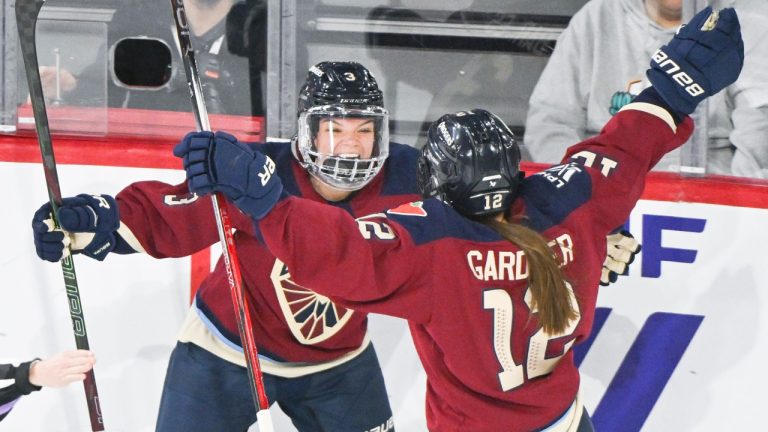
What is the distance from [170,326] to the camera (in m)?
3.07

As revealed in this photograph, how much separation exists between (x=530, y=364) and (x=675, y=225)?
41.2 inches

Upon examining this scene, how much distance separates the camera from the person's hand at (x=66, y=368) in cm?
244

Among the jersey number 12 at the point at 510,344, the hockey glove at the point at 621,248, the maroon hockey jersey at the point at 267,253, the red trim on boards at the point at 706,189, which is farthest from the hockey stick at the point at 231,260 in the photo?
the red trim on boards at the point at 706,189

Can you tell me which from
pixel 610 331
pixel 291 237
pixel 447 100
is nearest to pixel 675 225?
pixel 610 331

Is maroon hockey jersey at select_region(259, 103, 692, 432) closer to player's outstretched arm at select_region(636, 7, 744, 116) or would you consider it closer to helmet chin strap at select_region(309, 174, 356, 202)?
player's outstretched arm at select_region(636, 7, 744, 116)

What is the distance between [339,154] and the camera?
8.09 ft

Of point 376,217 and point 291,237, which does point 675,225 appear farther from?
point 291,237

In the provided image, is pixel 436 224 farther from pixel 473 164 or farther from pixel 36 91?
pixel 36 91

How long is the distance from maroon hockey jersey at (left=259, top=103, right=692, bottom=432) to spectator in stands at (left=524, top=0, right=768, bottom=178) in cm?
79

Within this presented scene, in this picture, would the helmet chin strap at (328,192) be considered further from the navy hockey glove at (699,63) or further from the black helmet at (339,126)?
the navy hockey glove at (699,63)

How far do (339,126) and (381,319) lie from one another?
759 millimetres

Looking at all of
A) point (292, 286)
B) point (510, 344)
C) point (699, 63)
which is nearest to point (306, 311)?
point (292, 286)

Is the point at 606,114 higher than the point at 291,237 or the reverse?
the reverse

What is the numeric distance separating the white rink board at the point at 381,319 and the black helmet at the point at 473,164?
105cm
